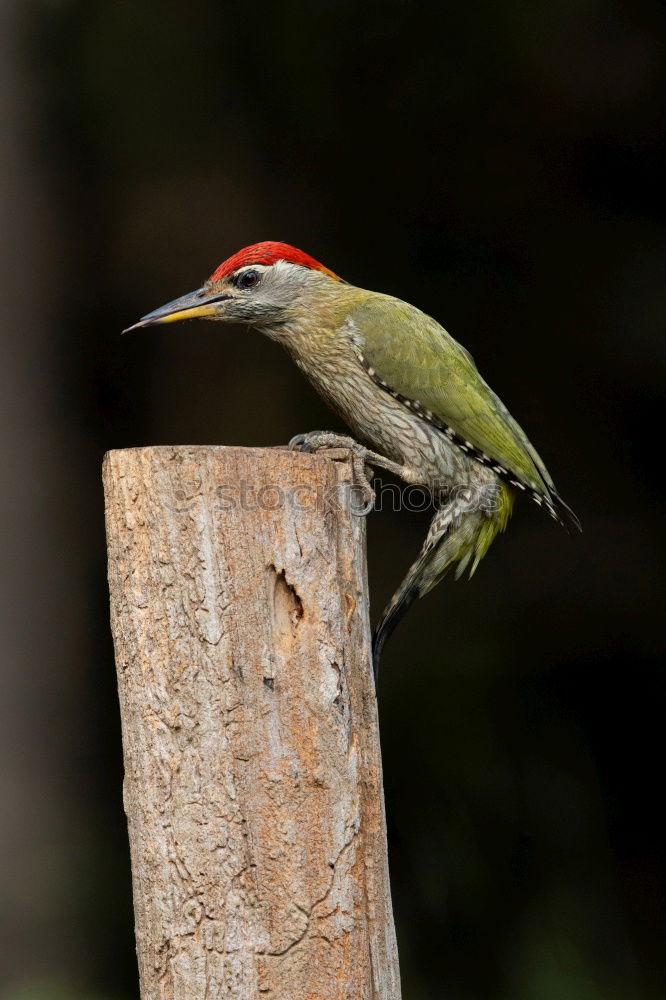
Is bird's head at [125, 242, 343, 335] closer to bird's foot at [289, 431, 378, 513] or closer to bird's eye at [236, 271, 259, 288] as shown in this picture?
bird's eye at [236, 271, 259, 288]

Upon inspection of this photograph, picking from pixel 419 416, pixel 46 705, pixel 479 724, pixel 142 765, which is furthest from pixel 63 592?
pixel 142 765

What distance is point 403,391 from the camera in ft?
11.6

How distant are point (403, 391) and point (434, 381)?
0.37 ft

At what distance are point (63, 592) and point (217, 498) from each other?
Result: 10.5ft

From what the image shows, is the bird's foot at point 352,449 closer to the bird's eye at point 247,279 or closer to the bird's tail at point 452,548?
the bird's tail at point 452,548

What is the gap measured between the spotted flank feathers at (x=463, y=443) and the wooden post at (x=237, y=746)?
1217mm

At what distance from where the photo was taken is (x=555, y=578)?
17.4 feet

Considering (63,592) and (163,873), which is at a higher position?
(63,592)

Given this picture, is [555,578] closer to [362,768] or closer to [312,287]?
[312,287]

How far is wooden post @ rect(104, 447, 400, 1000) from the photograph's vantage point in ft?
7.50

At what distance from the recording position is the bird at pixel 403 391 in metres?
3.53

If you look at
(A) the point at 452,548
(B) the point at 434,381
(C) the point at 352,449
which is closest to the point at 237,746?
(C) the point at 352,449

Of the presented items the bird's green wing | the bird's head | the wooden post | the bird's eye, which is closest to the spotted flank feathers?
the bird's green wing

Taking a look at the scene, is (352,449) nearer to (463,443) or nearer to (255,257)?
(463,443)
